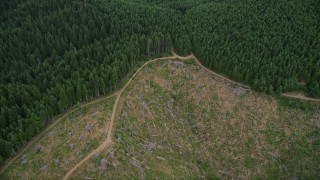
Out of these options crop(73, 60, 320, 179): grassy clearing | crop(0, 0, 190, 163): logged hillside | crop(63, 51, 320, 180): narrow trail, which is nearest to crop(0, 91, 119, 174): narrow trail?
crop(0, 0, 190, 163): logged hillside

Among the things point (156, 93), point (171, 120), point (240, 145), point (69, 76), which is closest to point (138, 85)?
point (156, 93)

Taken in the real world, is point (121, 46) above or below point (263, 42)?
below

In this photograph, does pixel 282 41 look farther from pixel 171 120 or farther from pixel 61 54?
pixel 61 54

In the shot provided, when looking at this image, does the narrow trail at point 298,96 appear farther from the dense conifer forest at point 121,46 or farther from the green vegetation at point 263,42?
Answer: the green vegetation at point 263,42

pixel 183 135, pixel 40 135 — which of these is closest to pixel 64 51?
pixel 40 135

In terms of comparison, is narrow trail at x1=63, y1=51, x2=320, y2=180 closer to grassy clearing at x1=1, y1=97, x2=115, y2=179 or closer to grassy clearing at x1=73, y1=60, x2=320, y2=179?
grassy clearing at x1=1, y1=97, x2=115, y2=179

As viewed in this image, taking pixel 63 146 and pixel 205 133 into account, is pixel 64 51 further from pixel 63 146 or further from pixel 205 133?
pixel 205 133
